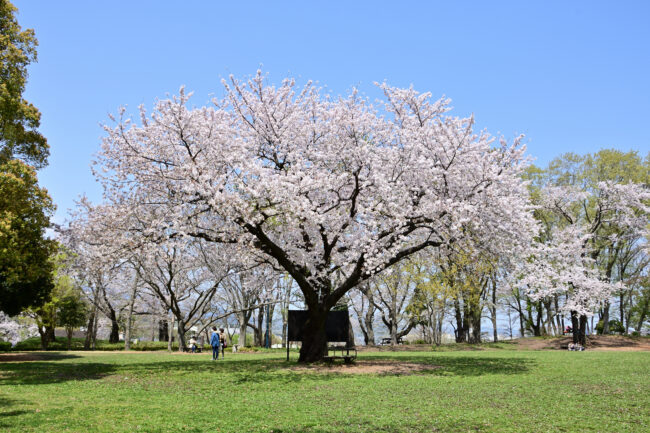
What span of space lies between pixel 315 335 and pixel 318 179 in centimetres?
598

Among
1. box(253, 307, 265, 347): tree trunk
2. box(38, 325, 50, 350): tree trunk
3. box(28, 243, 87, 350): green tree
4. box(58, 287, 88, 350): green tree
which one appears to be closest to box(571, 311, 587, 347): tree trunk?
box(253, 307, 265, 347): tree trunk

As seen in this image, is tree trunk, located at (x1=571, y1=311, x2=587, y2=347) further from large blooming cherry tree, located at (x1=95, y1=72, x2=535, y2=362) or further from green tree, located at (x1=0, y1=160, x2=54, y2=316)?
green tree, located at (x1=0, y1=160, x2=54, y2=316)

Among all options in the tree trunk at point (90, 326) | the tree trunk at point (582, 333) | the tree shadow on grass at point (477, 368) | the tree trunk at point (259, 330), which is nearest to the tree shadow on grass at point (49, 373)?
the tree shadow on grass at point (477, 368)

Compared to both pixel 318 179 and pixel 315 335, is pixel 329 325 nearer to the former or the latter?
pixel 315 335

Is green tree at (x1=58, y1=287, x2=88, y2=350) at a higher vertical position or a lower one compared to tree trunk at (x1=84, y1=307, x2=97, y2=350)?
higher

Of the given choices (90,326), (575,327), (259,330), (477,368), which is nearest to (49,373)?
(477,368)

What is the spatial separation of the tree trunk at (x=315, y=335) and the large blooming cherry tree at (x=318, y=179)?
0.04m

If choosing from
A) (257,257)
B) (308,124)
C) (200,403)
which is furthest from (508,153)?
(200,403)

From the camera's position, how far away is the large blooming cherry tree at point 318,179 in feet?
53.7

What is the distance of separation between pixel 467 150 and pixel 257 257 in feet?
31.1

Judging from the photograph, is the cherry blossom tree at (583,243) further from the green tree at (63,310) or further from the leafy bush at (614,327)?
the green tree at (63,310)

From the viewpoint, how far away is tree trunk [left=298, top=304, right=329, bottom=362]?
1806cm

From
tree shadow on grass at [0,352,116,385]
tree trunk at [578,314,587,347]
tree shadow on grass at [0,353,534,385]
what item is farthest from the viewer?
tree trunk at [578,314,587,347]

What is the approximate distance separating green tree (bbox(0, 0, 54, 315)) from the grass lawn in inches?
153
